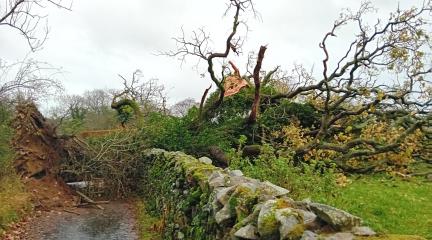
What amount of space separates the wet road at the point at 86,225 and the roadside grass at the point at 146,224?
16cm

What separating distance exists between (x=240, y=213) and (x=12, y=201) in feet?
30.0

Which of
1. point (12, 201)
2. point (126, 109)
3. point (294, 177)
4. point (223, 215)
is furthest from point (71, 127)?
point (223, 215)

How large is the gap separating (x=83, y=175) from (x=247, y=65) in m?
7.86

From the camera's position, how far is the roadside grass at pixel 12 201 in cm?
1059

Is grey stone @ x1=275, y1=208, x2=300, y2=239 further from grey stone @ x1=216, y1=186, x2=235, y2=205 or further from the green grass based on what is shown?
the green grass

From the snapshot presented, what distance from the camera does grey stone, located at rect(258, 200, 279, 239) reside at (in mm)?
3893

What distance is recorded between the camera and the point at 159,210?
11695 mm

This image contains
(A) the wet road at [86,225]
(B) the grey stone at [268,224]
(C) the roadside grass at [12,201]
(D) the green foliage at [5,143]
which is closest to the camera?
(B) the grey stone at [268,224]

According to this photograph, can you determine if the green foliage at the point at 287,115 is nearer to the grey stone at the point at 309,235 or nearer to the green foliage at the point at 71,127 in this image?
the green foliage at the point at 71,127

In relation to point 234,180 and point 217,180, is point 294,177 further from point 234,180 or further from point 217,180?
point 217,180

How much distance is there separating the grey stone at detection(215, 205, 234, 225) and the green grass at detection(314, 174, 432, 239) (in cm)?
141

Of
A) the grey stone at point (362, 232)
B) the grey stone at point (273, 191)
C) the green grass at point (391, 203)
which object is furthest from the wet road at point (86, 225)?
the grey stone at point (362, 232)

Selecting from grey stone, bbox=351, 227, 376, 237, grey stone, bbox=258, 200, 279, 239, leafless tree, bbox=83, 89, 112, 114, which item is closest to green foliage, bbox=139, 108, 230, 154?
grey stone, bbox=258, 200, 279, 239

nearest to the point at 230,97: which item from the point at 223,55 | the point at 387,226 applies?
the point at 223,55
